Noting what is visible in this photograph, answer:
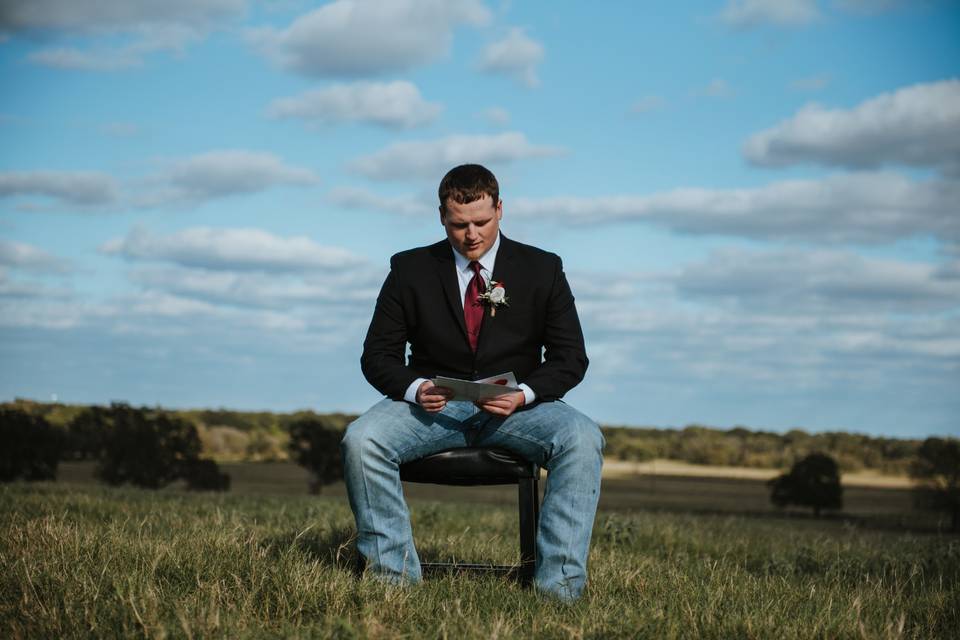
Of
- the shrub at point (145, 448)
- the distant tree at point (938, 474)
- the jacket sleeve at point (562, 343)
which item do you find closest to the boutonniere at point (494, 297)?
the jacket sleeve at point (562, 343)

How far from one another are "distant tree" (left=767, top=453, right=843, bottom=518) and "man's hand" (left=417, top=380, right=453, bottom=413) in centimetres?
6476

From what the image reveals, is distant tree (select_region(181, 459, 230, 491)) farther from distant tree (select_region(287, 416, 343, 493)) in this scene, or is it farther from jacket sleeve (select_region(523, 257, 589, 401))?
jacket sleeve (select_region(523, 257, 589, 401))

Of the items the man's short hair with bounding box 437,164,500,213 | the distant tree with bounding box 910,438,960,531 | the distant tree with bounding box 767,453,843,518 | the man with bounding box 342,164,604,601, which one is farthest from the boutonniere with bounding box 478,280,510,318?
the distant tree with bounding box 767,453,843,518

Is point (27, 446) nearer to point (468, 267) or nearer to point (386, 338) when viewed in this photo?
point (386, 338)

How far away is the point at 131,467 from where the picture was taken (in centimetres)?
5469

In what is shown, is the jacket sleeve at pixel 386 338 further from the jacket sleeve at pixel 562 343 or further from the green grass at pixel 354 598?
→ the green grass at pixel 354 598

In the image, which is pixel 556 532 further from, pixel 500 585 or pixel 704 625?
pixel 704 625

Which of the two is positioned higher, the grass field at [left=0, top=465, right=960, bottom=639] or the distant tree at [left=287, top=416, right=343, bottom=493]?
the grass field at [left=0, top=465, right=960, bottom=639]

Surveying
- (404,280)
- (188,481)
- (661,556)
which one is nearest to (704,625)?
(404,280)

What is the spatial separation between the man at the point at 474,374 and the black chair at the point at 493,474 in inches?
4.2

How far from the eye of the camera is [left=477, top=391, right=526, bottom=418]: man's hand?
5.04 m

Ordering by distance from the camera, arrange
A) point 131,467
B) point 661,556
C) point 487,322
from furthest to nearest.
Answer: point 131,467 → point 661,556 → point 487,322

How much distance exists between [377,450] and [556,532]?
108 centimetres

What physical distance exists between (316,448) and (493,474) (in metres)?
63.0
